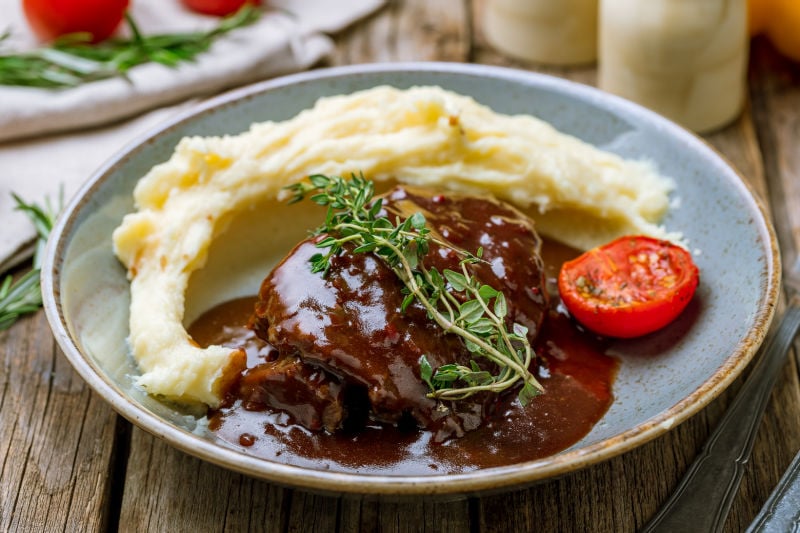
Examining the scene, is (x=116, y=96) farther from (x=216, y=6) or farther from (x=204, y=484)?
(x=204, y=484)

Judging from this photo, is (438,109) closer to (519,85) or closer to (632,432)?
(519,85)

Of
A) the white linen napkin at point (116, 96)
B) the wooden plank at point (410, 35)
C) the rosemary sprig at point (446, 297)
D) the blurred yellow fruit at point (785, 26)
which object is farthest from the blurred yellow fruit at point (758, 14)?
the rosemary sprig at point (446, 297)

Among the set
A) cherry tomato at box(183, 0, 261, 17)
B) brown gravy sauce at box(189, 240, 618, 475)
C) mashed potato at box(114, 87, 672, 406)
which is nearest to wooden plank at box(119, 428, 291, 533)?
brown gravy sauce at box(189, 240, 618, 475)

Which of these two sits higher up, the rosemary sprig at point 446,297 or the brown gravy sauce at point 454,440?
the rosemary sprig at point 446,297

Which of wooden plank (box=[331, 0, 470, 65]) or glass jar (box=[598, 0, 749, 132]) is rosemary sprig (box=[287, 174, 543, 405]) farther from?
wooden plank (box=[331, 0, 470, 65])

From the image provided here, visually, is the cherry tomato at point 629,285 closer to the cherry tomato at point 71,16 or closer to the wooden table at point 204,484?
the wooden table at point 204,484

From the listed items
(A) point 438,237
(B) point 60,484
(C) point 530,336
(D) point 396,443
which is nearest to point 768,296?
(C) point 530,336
